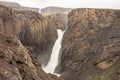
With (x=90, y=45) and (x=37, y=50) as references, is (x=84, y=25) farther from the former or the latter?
(x=37, y=50)

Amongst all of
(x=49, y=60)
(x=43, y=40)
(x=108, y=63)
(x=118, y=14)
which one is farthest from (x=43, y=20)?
(x=108, y=63)

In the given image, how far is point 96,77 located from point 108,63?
4221 millimetres

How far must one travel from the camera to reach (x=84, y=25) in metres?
94.2

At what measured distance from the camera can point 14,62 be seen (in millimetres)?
28766

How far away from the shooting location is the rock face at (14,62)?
980 inches

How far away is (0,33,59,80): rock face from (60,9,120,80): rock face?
112 feet

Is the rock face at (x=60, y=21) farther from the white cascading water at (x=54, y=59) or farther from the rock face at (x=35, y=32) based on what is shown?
the white cascading water at (x=54, y=59)

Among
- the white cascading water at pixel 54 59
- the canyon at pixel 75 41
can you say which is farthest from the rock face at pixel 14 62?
the white cascading water at pixel 54 59

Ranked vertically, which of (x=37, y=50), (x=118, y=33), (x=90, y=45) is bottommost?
(x=37, y=50)

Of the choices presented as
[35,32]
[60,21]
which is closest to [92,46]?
[35,32]

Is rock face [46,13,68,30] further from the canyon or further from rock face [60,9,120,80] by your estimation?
rock face [60,9,120,80]

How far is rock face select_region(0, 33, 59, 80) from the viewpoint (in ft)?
81.7

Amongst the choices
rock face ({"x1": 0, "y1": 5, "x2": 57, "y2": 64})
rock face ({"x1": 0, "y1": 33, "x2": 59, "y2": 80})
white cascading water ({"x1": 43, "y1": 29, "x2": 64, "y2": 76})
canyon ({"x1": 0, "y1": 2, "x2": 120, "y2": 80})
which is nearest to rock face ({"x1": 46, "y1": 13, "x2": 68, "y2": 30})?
canyon ({"x1": 0, "y1": 2, "x2": 120, "y2": 80})

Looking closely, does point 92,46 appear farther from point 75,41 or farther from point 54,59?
point 54,59
